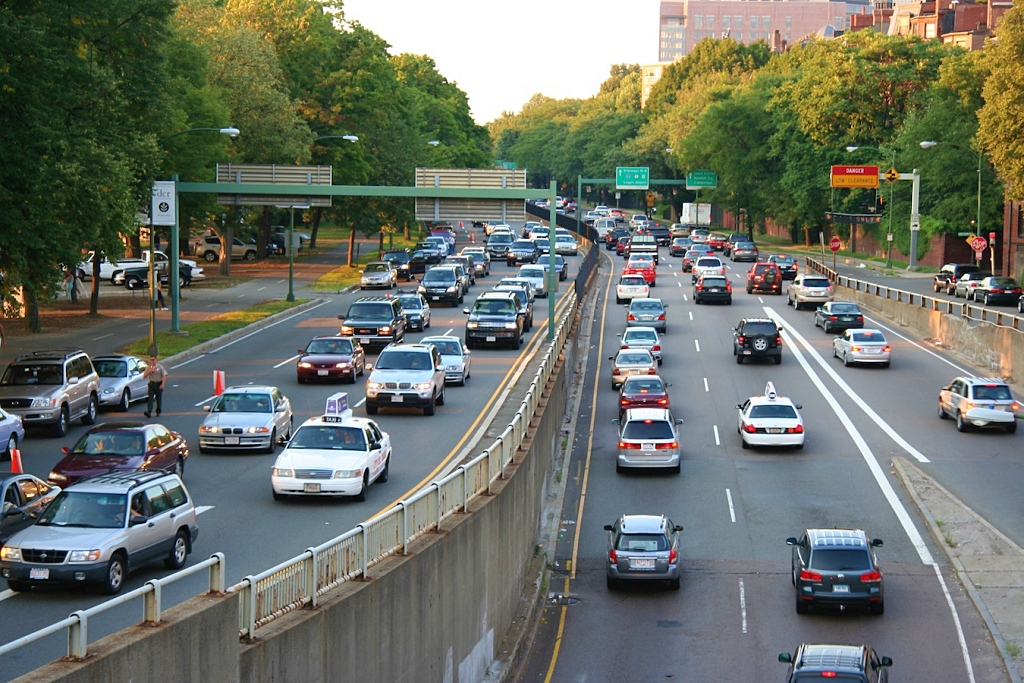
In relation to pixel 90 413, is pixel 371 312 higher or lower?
higher

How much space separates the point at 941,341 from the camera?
55938mm

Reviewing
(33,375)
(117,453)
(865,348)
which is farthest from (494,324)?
(117,453)

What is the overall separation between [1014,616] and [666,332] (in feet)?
110

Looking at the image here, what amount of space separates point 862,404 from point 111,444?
27577 millimetres

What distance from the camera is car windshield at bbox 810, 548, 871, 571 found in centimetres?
2533

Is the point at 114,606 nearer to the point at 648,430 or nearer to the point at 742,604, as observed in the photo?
the point at 742,604

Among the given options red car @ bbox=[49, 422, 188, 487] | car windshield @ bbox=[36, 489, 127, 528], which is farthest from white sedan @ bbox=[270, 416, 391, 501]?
car windshield @ bbox=[36, 489, 127, 528]

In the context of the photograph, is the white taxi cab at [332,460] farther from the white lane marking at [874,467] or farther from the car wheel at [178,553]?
the white lane marking at [874,467]

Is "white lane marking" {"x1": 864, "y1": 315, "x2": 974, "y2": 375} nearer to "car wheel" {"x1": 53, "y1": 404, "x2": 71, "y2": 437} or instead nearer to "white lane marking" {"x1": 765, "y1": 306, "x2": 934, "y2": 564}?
"white lane marking" {"x1": 765, "y1": 306, "x2": 934, "y2": 564}

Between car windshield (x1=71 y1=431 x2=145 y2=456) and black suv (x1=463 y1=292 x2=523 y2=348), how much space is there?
82.8 ft

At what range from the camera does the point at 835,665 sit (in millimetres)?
17406

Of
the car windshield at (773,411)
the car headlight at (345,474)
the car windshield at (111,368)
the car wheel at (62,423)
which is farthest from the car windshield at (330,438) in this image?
the car windshield at (773,411)

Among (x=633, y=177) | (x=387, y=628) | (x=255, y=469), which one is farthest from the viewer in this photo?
(x=633, y=177)

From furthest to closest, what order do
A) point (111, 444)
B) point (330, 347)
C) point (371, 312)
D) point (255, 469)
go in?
point (371, 312) → point (330, 347) → point (255, 469) → point (111, 444)
